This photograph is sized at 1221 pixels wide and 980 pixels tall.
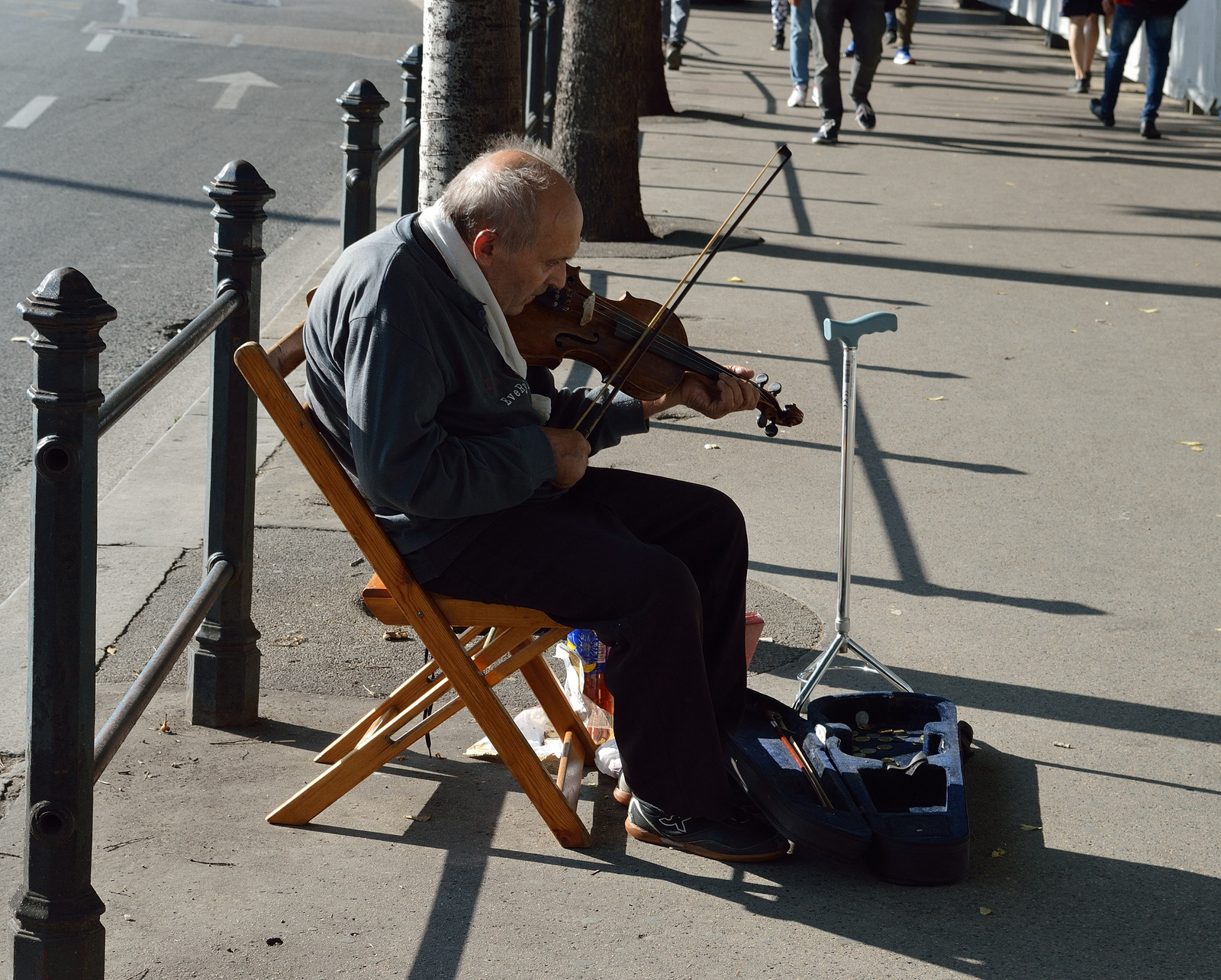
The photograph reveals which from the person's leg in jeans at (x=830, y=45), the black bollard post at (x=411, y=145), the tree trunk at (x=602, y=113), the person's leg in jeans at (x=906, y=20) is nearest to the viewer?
the black bollard post at (x=411, y=145)

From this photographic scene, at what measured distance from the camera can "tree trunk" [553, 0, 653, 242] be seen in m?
9.00

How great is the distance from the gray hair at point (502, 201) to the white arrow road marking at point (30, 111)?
9950 mm

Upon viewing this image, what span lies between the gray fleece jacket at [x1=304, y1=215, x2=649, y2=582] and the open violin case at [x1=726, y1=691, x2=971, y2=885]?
2.56 ft

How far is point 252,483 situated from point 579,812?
3.51ft

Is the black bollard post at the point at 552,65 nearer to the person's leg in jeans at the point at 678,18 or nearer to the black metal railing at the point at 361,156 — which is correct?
the person's leg in jeans at the point at 678,18

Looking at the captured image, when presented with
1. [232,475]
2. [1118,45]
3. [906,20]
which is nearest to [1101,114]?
[1118,45]

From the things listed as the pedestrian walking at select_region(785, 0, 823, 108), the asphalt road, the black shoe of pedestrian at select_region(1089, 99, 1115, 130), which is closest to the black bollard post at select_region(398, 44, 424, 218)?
the asphalt road

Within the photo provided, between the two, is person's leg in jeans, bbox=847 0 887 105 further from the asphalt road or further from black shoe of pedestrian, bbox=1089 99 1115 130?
the asphalt road

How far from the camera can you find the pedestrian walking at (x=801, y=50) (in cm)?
1357

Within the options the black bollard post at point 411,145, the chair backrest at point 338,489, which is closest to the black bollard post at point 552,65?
the black bollard post at point 411,145

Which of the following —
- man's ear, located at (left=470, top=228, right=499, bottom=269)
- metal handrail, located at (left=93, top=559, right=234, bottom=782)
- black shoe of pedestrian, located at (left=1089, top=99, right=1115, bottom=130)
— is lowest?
metal handrail, located at (left=93, top=559, right=234, bottom=782)

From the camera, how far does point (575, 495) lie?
3348mm

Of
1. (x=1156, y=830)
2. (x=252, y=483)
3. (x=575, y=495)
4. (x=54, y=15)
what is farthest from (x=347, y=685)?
(x=54, y=15)

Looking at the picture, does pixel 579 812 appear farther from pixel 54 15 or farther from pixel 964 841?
pixel 54 15
